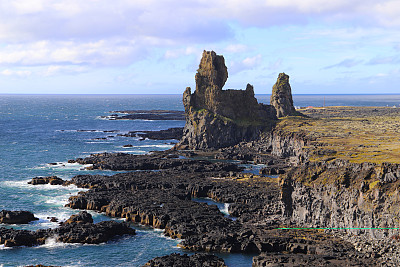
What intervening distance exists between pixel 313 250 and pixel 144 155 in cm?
9122

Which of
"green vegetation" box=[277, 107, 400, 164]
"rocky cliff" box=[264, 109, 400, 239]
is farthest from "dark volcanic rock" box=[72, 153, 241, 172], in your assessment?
"rocky cliff" box=[264, 109, 400, 239]

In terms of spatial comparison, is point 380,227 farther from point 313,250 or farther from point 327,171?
point 327,171

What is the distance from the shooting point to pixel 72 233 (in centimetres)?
7281

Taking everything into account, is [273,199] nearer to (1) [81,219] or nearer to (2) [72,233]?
(1) [81,219]

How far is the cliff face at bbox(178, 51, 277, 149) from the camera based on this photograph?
172 m

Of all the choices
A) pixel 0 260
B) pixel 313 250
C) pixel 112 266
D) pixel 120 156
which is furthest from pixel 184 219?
pixel 120 156

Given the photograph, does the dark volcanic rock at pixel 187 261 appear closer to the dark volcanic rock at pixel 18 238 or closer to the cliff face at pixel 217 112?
the dark volcanic rock at pixel 18 238

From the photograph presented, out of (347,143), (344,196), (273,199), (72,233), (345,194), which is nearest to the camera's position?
(345,194)

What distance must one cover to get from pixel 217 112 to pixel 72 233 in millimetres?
111746

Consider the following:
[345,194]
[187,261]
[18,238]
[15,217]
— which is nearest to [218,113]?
[15,217]

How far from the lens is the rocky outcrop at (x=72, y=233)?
70875 millimetres

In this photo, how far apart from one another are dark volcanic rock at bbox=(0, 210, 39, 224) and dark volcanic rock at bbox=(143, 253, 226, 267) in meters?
30.6

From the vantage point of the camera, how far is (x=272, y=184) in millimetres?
106750

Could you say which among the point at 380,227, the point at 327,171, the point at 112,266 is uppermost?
the point at 327,171
